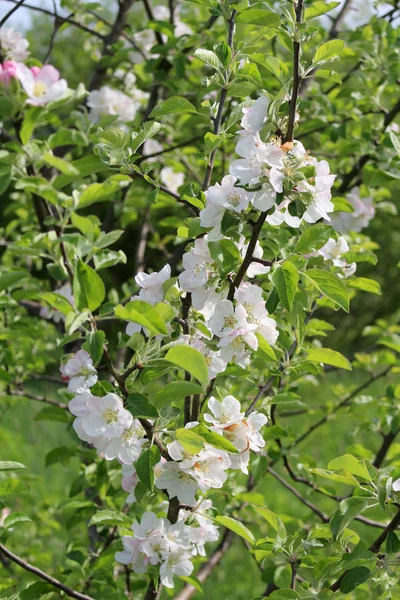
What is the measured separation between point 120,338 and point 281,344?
389mm

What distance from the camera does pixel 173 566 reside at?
4.23ft

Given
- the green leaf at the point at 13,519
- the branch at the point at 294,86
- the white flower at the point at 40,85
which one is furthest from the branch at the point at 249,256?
the green leaf at the point at 13,519

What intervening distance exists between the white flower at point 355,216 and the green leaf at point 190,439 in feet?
4.29

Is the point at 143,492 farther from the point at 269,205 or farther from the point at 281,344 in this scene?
the point at 269,205

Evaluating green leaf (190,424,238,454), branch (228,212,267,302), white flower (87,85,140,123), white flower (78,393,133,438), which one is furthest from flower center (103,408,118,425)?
white flower (87,85,140,123)

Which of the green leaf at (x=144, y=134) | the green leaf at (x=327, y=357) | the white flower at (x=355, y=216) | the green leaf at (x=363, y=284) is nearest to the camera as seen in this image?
the green leaf at (x=144, y=134)

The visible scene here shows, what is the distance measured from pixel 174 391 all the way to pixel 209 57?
23.1 inches

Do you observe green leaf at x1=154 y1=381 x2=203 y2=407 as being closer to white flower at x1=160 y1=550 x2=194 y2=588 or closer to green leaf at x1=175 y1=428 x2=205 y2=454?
green leaf at x1=175 y1=428 x2=205 y2=454

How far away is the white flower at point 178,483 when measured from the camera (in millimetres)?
1175

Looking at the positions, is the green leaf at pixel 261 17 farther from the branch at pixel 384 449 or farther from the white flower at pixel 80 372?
the branch at pixel 384 449

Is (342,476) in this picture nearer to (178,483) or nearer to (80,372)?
(178,483)

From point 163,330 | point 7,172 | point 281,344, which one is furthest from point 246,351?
point 7,172

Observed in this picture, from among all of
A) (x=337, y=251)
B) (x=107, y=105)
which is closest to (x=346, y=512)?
(x=337, y=251)

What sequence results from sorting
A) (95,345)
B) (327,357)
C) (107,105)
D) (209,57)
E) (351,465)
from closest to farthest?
(95,345) → (351,465) → (209,57) → (327,357) → (107,105)
